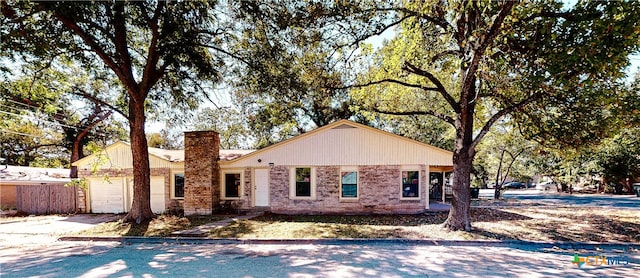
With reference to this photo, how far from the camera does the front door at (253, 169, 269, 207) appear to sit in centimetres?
1514

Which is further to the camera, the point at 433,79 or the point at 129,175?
the point at 129,175

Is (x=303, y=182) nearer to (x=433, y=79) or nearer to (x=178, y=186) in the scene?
(x=178, y=186)

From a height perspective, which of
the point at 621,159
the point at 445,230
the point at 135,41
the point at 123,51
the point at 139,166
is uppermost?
the point at 135,41

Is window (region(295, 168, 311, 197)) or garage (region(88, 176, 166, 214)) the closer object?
window (region(295, 168, 311, 197))

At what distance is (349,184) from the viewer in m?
14.1

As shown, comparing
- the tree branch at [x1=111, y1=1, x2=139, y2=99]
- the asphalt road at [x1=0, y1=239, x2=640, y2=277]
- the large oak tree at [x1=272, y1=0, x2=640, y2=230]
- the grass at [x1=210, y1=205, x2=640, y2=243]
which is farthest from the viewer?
the tree branch at [x1=111, y1=1, x2=139, y2=99]

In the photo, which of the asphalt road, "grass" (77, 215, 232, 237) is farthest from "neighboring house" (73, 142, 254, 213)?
the asphalt road

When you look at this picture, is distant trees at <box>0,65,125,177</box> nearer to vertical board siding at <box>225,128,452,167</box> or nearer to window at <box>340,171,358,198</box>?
vertical board siding at <box>225,128,452,167</box>

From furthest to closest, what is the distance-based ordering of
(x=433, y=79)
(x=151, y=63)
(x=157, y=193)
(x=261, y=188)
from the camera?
(x=157, y=193), (x=261, y=188), (x=151, y=63), (x=433, y=79)

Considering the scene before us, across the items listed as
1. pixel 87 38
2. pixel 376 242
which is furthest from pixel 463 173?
pixel 87 38

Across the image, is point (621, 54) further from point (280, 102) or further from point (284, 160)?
point (284, 160)

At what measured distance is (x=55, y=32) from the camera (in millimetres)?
10508

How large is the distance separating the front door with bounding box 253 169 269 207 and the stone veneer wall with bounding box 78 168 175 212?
362cm

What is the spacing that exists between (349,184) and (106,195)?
1236 cm
